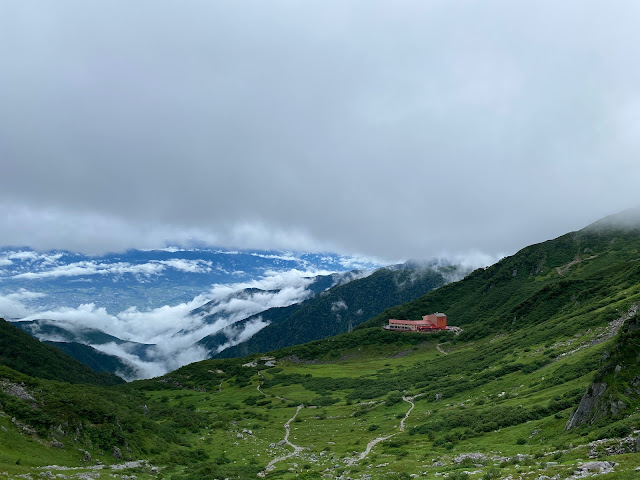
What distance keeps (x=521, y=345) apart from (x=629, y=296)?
28001mm

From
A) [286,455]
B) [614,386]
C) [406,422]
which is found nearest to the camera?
[614,386]

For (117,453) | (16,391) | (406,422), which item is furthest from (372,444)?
(16,391)

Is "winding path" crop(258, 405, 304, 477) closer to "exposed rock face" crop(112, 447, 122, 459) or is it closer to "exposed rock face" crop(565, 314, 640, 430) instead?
"exposed rock face" crop(112, 447, 122, 459)

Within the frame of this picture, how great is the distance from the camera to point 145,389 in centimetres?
14625

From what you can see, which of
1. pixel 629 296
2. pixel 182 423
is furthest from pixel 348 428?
pixel 629 296

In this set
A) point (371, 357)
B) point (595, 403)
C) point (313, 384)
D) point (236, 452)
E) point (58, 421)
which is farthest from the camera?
point (371, 357)

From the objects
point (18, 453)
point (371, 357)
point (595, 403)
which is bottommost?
point (371, 357)

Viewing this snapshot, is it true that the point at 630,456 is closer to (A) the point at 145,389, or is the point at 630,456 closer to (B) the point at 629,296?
(B) the point at 629,296

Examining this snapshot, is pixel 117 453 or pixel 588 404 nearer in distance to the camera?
pixel 588 404

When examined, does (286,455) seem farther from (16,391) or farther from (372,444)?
(16,391)

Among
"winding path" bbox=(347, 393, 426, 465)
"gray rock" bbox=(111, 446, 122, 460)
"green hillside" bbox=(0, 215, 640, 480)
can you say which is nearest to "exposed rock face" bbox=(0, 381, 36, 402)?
"green hillside" bbox=(0, 215, 640, 480)

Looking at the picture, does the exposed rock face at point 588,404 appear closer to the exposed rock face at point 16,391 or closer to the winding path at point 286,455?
the winding path at point 286,455

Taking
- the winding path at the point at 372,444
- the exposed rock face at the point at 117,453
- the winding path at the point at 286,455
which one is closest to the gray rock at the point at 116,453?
the exposed rock face at the point at 117,453

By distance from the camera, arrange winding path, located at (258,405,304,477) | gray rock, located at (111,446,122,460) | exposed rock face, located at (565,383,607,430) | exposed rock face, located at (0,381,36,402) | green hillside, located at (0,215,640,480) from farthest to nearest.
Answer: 1. winding path, located at (258,405,304,477)
2. exposed rock face, located at (0,381,36,402)
3. gray rock, located at (111,446,122,460)
4. exposed rock face, located at (565,383,607,430)
5. green hillside, located at (0,215,640,480)
